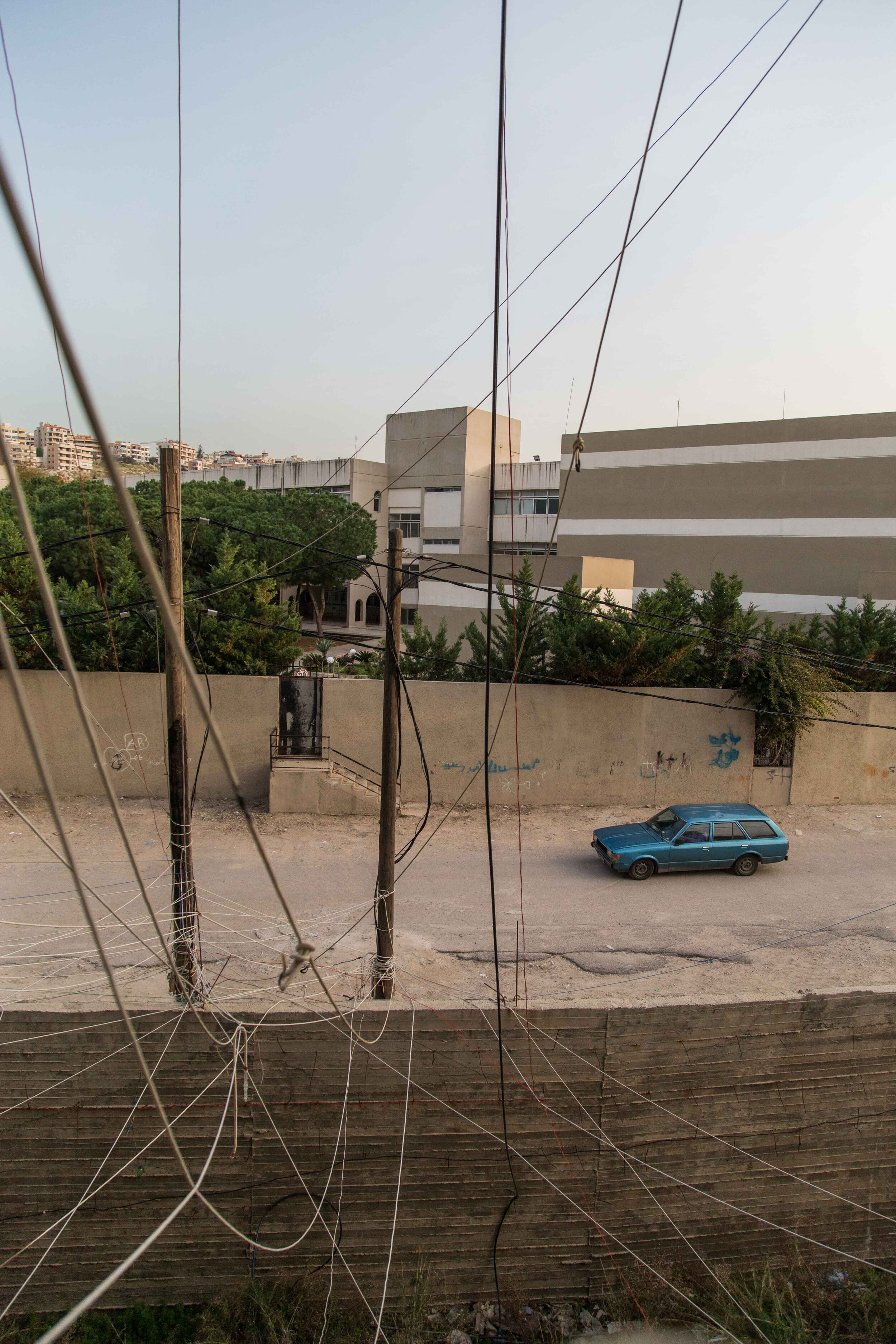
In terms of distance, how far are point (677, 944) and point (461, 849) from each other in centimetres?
415

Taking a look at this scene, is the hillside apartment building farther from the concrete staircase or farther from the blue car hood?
the blue car hood

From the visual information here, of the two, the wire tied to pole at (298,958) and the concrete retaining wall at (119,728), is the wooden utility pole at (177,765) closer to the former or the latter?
the wire tied to pole at (298,958)

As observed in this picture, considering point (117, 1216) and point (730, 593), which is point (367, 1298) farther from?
point (730, 593)

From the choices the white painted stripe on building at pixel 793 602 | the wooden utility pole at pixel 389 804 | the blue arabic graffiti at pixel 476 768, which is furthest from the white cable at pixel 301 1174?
the white painted stripe on building at pixel 793 602

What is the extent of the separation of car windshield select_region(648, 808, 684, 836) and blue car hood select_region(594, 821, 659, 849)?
0.29ft

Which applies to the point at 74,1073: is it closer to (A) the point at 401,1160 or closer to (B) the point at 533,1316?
(A) the point at 401,1160

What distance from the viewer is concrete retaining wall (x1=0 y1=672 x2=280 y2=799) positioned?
1452cm

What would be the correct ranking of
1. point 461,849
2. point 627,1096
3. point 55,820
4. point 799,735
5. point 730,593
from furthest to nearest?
1. point 730,593
2. point 799,735
3. point 461,849
4. point 627,1096
5. point 55,820

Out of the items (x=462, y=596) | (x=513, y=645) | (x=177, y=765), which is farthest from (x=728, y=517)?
(x=177, y=765)

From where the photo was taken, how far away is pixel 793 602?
2847 centimetres

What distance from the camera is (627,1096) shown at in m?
6.95

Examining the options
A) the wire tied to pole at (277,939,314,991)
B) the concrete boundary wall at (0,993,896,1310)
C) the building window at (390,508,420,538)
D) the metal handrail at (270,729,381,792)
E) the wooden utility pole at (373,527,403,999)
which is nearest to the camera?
the wire tied to pole at (277,939,314,991)

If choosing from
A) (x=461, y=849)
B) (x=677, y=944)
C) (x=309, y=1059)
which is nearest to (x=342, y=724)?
(x=461, y=849)

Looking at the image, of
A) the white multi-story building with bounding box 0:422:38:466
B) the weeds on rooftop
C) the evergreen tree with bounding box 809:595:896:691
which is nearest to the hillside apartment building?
the evergreen tree with bounding box 809:595:896:691
